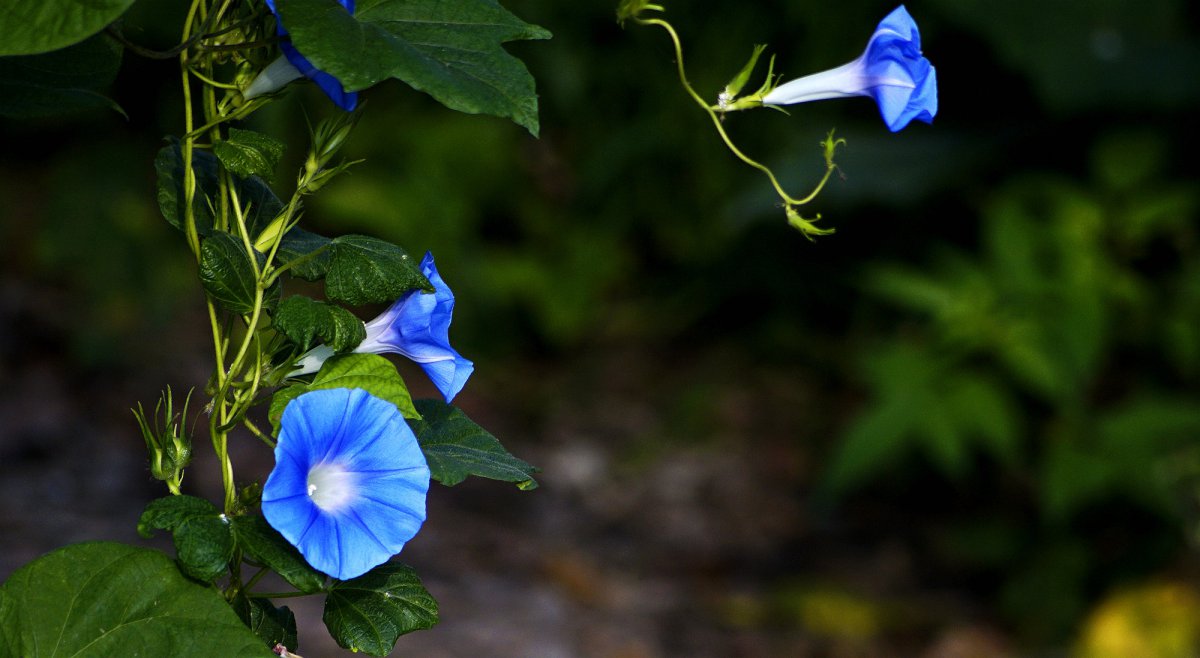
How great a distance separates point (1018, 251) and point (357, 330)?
2.25m

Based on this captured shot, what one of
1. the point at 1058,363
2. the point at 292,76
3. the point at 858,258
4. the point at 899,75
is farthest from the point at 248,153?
the point at 858,258

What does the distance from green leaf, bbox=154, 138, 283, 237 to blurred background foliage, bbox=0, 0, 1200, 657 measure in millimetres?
1685

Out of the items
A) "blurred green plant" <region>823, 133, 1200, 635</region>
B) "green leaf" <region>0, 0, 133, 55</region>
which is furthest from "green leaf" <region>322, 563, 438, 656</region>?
"blurred green plant" <region>823, 133, 1200, 635</region>

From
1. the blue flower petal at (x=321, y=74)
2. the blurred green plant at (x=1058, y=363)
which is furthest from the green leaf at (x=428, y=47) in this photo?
the blurred green plant at (x=1058, y=363)

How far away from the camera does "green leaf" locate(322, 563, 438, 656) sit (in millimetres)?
592

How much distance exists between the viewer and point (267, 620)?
0.65 m

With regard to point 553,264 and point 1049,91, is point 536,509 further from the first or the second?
point 1049,91

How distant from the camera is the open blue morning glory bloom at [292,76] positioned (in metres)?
0.55

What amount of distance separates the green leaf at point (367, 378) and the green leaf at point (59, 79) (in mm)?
236

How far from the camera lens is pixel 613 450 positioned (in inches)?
125

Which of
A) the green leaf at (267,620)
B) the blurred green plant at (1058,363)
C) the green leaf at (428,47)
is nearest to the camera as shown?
the green leaf at (428,47)

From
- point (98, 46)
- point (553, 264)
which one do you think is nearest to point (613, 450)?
point (553, 264)

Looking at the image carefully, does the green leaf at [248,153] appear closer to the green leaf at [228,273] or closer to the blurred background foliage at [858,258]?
the green leaf at [228,273]

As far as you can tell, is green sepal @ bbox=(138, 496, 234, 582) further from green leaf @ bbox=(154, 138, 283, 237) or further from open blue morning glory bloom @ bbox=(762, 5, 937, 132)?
open blue morning glory bloom @ bbox=(762, 5, 937, 132)
